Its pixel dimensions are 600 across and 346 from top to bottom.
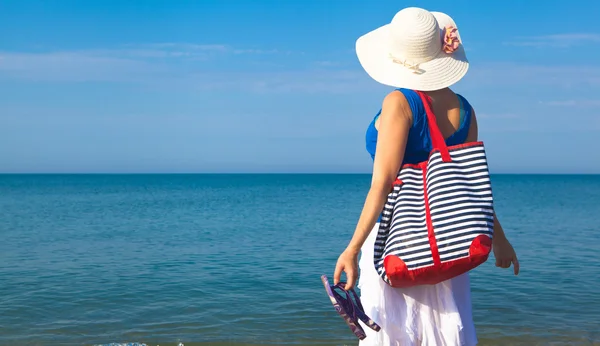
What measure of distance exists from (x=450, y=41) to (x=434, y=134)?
414 millimetres

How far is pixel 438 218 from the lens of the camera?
221cm

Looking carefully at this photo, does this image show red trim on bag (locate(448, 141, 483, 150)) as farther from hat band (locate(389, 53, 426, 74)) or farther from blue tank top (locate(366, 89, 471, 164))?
hat band (locate(389, 53, 426, 74))

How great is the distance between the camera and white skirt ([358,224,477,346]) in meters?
2.39

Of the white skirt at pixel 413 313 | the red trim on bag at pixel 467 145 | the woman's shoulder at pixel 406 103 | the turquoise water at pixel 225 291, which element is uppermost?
the woman's shoulder at pixel 406 103

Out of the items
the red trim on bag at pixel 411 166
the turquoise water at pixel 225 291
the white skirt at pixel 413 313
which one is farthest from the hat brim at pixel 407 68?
the turquoise water at pixel 225 291

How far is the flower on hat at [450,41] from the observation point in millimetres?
2486

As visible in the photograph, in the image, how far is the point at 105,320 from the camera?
25.7 ft

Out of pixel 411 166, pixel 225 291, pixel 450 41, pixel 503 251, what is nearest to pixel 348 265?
pixel 411 166

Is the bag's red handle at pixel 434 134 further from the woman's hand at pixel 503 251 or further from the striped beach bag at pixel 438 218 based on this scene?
the woman's hand at pixel 503 251

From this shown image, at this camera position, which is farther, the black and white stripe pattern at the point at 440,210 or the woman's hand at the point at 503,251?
the woman's hand at the point at 503,251

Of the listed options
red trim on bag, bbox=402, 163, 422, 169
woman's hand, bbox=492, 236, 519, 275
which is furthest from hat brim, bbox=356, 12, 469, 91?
woman's hand, bbox=492, 236, 519, 275

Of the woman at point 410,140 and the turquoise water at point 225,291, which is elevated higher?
the woman at point 410,140

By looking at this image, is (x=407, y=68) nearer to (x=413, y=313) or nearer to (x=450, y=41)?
(x=450, y=41)

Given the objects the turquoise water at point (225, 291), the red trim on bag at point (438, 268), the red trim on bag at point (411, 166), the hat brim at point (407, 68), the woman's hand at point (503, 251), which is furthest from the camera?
the turquoise water at point (225, 291)
